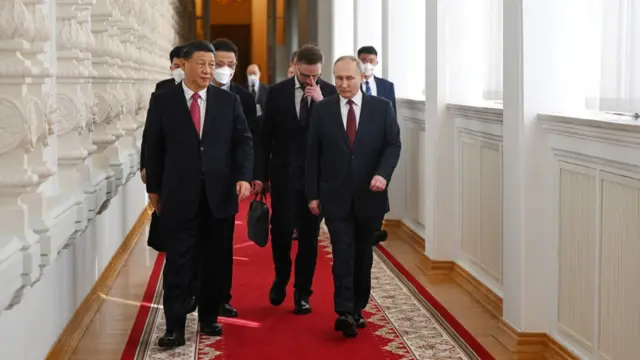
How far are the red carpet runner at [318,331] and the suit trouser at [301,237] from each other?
0.27m

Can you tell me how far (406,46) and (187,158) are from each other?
19.8ft

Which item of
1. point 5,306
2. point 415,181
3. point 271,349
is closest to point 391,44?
point 415,181

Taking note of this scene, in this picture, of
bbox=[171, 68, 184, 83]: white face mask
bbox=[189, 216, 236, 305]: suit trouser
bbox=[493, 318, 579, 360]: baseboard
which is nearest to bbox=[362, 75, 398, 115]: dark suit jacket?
bbox=[171, 68, 184, 83]: white face mask

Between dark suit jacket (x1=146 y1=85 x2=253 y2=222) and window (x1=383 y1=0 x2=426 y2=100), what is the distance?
574 cm

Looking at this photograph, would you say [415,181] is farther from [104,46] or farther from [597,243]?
[597,243]

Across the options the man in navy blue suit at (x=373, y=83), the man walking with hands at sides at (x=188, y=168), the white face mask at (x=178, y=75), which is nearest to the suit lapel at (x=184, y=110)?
the man walking with hands at sides at (x=188, y=168)

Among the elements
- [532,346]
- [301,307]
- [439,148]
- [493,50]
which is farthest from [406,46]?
[532,346]

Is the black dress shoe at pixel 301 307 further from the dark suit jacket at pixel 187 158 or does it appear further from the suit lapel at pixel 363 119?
the suit lapel at pixel 363 119

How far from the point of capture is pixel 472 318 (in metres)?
8.06

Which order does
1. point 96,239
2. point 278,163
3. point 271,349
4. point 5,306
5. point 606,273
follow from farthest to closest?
point 96,239 < point 278,163 < point 271,349 < point 606,273 < point 5,306

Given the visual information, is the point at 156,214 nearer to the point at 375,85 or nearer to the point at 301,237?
the point at 301,237

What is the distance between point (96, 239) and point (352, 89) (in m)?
2.91

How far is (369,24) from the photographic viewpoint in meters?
15.5

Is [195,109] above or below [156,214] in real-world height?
above
